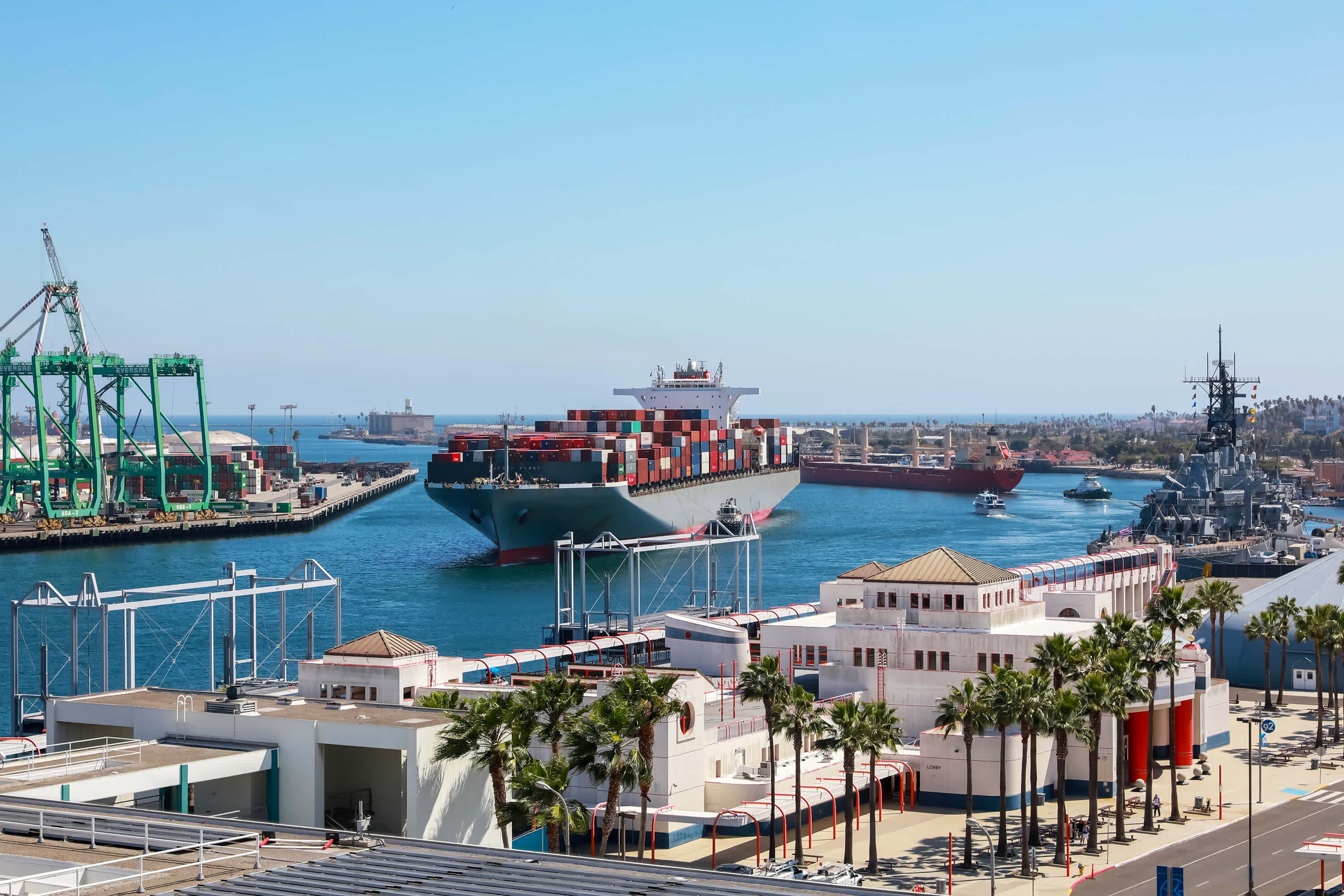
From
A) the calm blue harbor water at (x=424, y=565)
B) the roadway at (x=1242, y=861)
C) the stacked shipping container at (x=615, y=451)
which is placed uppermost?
the stacked shipping container at (x=615, y=451)

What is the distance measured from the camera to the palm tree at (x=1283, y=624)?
49688 mm

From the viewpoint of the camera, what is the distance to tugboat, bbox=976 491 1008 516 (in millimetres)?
150500

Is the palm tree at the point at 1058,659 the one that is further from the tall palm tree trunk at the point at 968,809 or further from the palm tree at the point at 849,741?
the palm tree at the point at 849,741

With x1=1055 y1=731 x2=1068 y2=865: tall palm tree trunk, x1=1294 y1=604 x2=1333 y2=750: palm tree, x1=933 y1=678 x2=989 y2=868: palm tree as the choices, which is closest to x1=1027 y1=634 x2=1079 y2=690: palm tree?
x1=1055 y1=731 x2=1068 y2=865: tall palm tree trunk

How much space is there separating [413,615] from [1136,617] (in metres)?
31.9

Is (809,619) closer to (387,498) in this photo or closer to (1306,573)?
(1306,573)

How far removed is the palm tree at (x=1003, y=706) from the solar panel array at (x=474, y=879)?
1560 cm

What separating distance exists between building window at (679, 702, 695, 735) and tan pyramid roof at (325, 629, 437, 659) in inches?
257

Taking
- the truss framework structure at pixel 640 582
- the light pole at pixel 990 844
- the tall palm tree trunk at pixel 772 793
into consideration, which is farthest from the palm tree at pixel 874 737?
the truss framework structure at pixel 640 582

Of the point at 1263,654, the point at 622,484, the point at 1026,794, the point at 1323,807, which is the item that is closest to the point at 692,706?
the point at 1026,794

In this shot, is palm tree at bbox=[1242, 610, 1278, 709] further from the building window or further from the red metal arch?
the red metal arch

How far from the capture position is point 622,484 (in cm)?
9738

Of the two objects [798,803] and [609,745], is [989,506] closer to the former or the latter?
[798,803]

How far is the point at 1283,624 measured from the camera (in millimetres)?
50156
